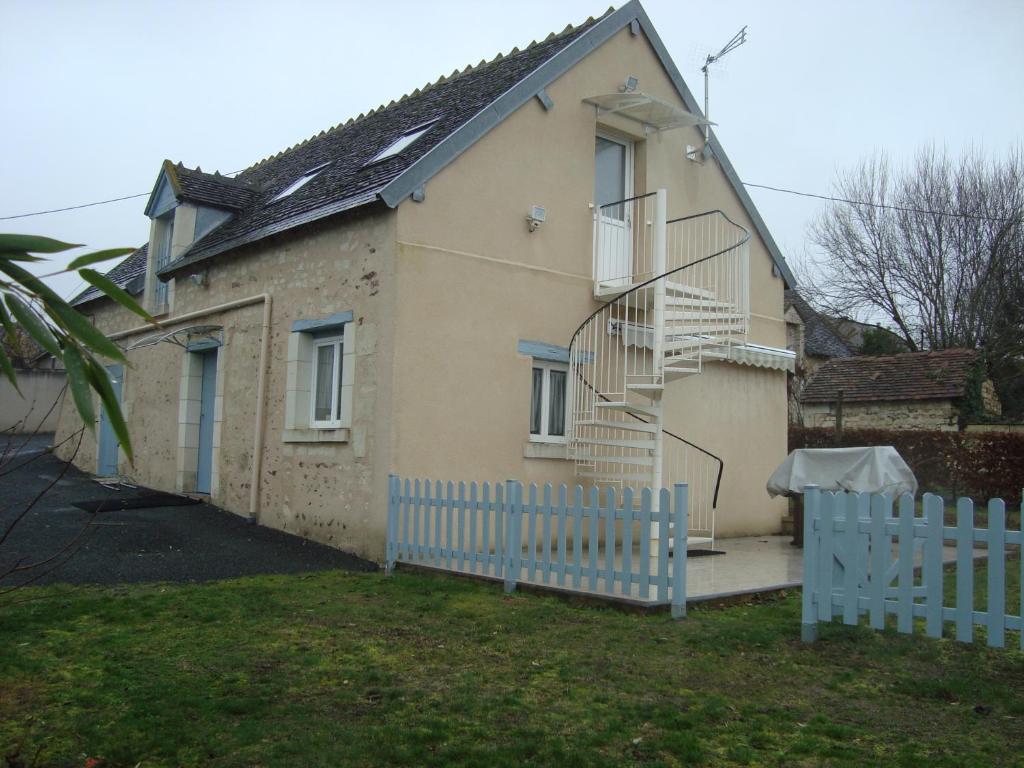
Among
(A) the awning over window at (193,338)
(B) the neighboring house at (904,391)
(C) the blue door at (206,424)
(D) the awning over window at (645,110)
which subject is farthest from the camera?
(B) the neighboring house at (904,391)

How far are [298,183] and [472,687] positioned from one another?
10356 mm

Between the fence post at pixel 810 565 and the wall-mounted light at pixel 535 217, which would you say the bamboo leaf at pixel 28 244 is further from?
the wall-mounted light at pixel 535 217

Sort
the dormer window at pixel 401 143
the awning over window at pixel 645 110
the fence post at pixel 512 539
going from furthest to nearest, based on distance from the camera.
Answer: the awning over window at pixel 645 110
the dormer window at pixel 401 143
the fence post at pixel 512 539

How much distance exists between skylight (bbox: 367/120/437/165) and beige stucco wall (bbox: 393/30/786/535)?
1.31m

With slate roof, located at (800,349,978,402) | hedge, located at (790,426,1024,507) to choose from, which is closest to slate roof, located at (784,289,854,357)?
slate roof, located at (800,349,978,402)

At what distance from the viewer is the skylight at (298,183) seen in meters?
13.5

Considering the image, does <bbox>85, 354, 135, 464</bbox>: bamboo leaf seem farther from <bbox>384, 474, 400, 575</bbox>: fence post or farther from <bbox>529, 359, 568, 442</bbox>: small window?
<bbox>529, 359, 568, 442</bbox>: small window

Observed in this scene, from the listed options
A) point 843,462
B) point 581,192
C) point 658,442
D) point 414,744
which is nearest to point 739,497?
point 843,462

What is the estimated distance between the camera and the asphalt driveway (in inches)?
332

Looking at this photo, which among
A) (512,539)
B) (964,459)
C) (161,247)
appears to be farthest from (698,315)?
(964,459)

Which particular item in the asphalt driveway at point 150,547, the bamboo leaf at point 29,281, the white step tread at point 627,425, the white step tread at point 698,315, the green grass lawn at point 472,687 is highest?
the white step tread at point 698,315

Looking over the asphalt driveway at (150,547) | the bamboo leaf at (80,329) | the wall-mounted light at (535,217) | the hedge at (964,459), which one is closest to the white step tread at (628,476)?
the asphalt driveway at (150,547)

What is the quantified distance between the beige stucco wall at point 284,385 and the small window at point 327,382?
38 cm

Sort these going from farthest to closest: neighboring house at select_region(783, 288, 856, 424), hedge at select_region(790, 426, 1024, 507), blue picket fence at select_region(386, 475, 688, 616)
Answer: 1. neighboring house at select_region(783, 288, 856, 424)
2. hedge at select_region(790, 426, 1024, 507)
3. blue picket fence at select_region(386, 475, 688, 616)
